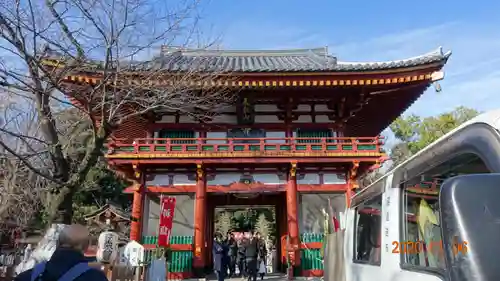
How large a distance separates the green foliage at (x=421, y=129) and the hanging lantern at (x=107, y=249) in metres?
20.8

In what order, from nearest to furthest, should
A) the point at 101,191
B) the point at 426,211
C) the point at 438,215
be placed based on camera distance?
1. the point at 438,215
2. the point at 426,211
3. the point at 101,191

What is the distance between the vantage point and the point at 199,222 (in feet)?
39.7

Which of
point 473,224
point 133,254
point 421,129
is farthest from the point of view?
point 421,129

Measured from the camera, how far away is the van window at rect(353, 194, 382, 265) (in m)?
2.99

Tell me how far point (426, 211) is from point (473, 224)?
3.45ft

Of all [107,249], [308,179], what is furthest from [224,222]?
[107,249]

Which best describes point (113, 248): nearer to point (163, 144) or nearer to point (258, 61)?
point (163, 144)

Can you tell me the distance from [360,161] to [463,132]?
36.3 ft

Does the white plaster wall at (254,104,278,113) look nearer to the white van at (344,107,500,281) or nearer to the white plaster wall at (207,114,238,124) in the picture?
the white plaster wall at (207,114,238,124)

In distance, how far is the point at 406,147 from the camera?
27.8 meters

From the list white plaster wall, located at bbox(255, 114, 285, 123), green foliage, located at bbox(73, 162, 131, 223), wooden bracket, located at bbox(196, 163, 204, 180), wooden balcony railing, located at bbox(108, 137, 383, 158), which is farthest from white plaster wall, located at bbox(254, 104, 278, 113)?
green foliage, located at bbox(73, 162, 131, 223)

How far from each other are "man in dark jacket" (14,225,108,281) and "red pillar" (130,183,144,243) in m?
10.4

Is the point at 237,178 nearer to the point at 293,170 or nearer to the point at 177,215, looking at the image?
the point at 293,170

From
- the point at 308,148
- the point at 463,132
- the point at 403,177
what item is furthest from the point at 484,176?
the point at 308,148
